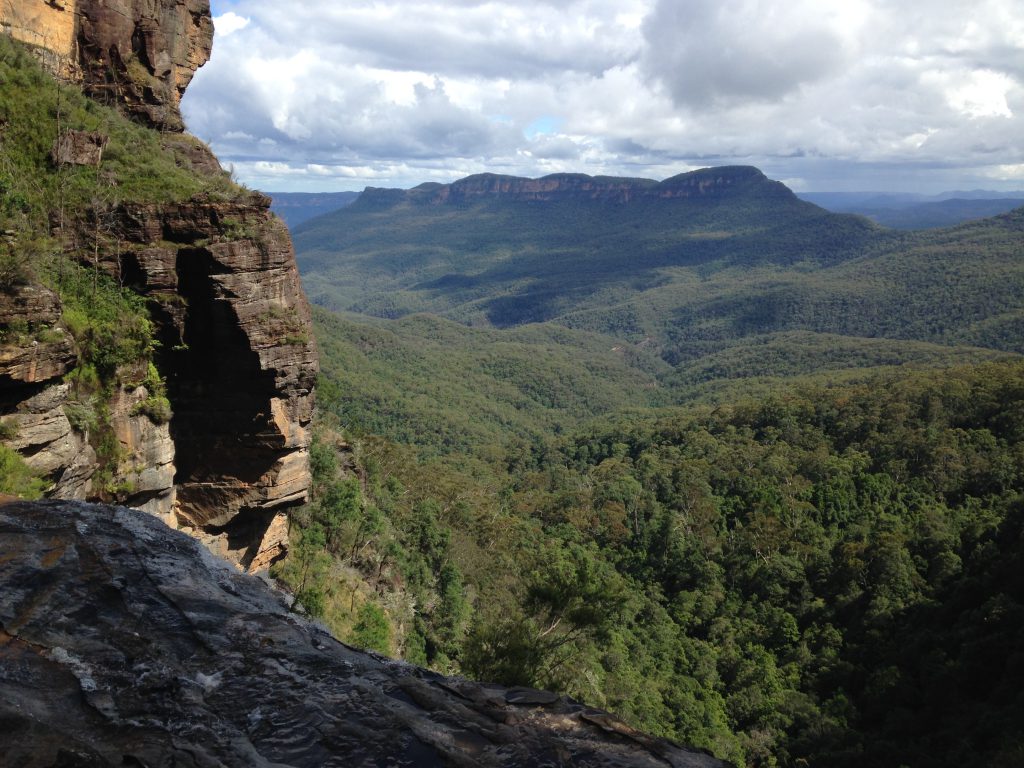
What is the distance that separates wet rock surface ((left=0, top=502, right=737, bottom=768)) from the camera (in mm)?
6188

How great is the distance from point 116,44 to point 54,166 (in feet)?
17.4

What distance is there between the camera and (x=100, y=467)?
45.6 ft

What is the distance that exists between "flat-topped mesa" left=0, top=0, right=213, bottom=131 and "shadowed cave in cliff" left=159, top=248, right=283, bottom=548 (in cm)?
669

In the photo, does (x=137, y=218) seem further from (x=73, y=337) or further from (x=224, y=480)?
(x=224, y=480)

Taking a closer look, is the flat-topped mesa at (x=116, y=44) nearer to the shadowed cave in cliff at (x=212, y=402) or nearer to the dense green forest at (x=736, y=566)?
the shadowed cave in cliff at (x=212, y=402)

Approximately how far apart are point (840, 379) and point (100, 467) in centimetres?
9907

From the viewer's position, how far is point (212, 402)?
53.0 feet

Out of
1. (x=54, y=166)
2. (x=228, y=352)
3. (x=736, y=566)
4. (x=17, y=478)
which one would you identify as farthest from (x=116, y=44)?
(x=736, y=566)

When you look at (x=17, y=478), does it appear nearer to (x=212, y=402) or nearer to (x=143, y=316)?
(x=143, y=316)

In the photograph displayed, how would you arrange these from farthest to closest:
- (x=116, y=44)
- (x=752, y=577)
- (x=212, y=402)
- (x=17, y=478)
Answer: (x=752, y=577)
(x=116, y=44)
(x=212, y=402)
(x=17, y=478)

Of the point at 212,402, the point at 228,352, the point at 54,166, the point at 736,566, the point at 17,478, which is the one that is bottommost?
the point at 736,566

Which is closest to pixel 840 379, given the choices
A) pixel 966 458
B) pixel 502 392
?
pixel 966 458

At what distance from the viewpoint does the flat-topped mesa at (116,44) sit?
53.6ft

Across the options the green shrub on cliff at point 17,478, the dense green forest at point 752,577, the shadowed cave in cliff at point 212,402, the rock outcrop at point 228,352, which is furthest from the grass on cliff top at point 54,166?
the dense green forest at point 752,577
